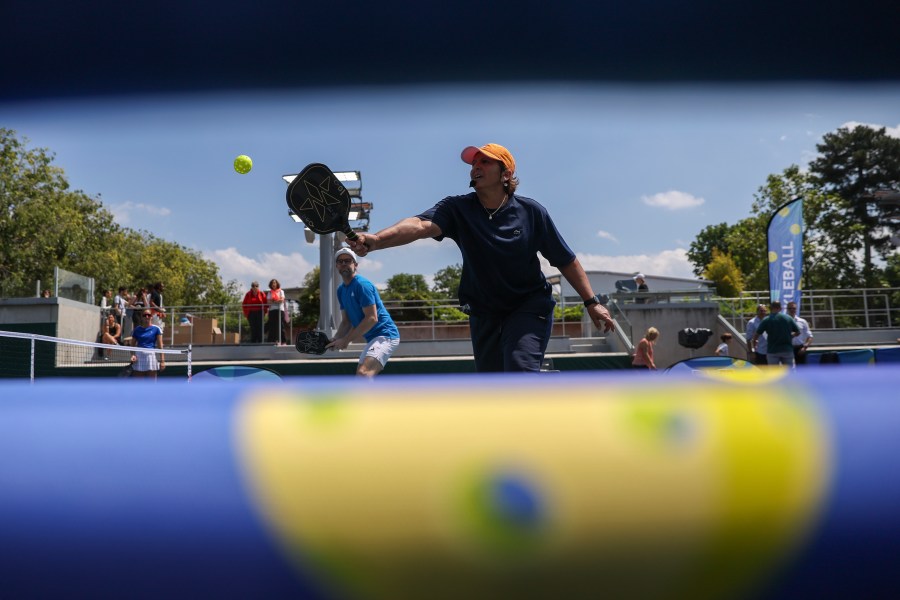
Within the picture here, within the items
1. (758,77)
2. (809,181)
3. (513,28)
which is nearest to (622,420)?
(513,28)

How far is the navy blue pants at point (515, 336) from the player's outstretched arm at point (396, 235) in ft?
1.82

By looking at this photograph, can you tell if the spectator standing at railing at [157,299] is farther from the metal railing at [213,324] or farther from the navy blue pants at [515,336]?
the navy blue pants at [515,336]

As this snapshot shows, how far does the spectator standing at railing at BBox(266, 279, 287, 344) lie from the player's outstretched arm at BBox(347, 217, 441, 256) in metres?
16.4

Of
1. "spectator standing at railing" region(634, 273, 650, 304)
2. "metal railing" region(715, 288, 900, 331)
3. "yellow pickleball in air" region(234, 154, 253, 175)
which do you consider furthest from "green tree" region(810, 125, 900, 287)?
"yellow pickleball in air" region(234, 154, 253, 175)

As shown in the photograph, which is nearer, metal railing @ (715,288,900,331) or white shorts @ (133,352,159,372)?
white shorts @ (133,352,159,372)

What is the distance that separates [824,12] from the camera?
468 centimetres

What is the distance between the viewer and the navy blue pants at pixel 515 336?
322cm

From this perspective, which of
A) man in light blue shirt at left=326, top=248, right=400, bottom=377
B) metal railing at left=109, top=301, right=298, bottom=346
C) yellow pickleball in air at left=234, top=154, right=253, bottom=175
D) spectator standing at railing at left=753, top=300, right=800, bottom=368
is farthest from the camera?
metal railing at left=109, top=301, right=298, bottom=346

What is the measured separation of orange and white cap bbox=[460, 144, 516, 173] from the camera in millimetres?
3334

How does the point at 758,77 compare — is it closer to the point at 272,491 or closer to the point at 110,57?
the point at 110,57

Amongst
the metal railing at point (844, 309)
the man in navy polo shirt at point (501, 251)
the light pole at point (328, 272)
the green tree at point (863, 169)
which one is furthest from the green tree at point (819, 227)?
the man in navy polo shirt at point (501, 251)

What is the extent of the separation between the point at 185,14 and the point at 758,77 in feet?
14.4

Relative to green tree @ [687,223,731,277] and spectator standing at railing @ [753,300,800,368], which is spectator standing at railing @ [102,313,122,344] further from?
green tree @ [687,223,731,277]

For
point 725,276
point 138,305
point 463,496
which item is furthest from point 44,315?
point 725,276
